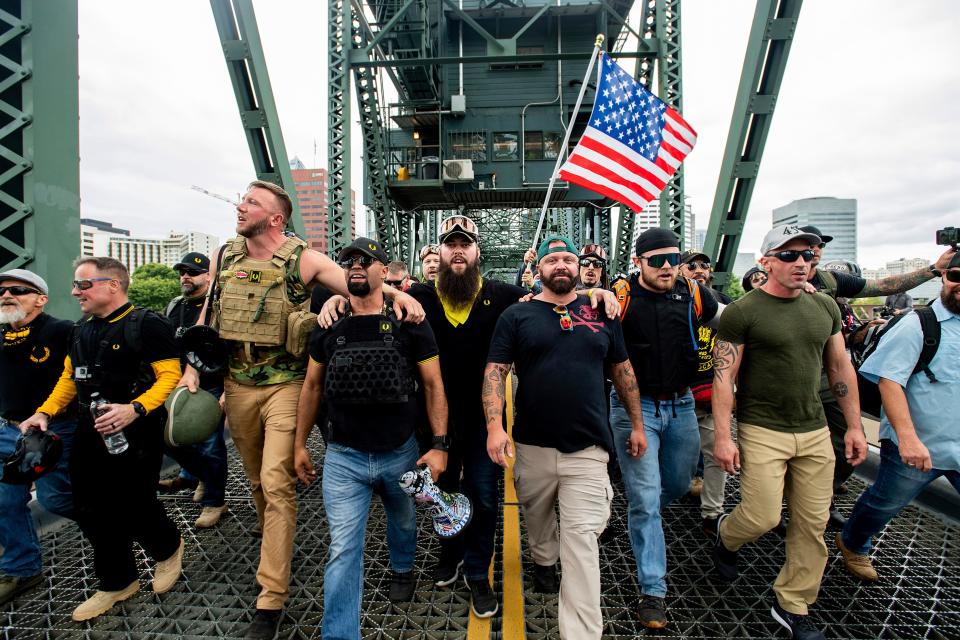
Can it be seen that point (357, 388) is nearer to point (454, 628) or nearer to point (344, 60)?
point (454, 628)

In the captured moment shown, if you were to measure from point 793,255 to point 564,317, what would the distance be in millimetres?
1473

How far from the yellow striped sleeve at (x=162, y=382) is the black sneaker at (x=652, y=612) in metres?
3.37

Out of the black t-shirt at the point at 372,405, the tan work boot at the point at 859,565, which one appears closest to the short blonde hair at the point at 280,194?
the black t-shirt at the point at 372,405

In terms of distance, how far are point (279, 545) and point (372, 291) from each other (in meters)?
1.68

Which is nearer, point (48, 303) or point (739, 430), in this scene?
point (739, 430)

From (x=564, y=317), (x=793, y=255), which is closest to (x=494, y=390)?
(x=564, y=317)

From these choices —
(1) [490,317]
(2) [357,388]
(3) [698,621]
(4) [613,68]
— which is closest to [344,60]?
(4) [613,68]

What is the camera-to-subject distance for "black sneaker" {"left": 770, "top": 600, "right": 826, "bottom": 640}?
265cm

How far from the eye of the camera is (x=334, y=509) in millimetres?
2768

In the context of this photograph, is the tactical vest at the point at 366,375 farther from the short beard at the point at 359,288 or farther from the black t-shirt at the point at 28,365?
the black t-shirt at the point at 28,365

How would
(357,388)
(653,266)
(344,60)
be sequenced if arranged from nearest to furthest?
(357,388), (653,266), (344,60)

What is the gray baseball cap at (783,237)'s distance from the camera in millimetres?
2922

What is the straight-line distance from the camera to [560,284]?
2996 mm

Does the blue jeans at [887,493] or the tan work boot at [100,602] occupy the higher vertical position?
the blue jeans at [887,493]
